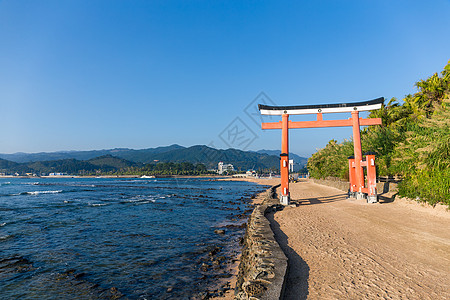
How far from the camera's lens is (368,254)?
6930mm

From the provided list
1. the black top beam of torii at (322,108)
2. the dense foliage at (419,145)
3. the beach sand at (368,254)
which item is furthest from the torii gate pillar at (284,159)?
the dense foliage at (419,145)

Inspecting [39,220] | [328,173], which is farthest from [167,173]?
[39,220]

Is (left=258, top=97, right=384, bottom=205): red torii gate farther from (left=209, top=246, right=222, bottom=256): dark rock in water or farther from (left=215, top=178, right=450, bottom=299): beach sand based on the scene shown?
(left=209, top=246, right=222, bottom=256): dark rock in water

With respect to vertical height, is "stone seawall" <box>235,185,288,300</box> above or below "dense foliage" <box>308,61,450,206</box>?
below

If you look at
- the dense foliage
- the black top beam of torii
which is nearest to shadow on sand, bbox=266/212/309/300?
the dense foliage

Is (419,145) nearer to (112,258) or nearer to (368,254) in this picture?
(368,254)

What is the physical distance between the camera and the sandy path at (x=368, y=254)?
4.84m

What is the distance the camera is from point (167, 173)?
176 m

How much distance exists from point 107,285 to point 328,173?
136 feet

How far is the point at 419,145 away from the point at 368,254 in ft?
32.3

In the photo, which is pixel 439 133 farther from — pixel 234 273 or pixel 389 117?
pixel 389 117

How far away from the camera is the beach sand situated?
15.9ft

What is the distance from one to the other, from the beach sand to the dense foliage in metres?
1.41

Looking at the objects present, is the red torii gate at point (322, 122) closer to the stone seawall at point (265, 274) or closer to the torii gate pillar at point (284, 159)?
the torii gate pillar at point (284, 159)
